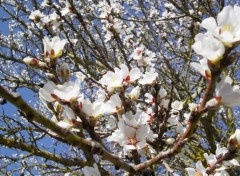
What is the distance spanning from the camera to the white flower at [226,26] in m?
0.96

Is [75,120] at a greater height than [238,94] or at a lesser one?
greater

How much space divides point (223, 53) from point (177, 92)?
3213 millimetres

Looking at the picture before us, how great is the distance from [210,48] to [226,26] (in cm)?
14

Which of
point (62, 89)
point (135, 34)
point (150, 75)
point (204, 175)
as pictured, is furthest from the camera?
point (135, 34)

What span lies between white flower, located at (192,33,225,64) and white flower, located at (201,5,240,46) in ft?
0.06

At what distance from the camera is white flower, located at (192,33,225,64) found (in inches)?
37.4

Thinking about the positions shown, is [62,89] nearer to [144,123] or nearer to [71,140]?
[71,140]

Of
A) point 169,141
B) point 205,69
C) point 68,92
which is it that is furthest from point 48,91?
point 169,141

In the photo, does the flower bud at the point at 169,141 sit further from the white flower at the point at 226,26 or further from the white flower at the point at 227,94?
the white flower at the point at 226,26

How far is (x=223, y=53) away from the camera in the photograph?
0.95 meters

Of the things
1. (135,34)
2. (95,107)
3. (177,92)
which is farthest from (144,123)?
(135,34)

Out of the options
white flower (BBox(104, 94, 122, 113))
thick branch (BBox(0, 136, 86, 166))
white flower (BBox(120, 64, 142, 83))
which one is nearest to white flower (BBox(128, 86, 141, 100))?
white flower (BBox(120, 64, 142, 83))

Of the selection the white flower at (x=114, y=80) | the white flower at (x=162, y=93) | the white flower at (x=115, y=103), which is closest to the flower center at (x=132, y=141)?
the white flower at (x=115, y=103)

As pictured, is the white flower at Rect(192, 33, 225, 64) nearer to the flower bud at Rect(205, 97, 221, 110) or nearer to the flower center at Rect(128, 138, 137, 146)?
the flower bud at Rect(205, 97, 221, 110)
